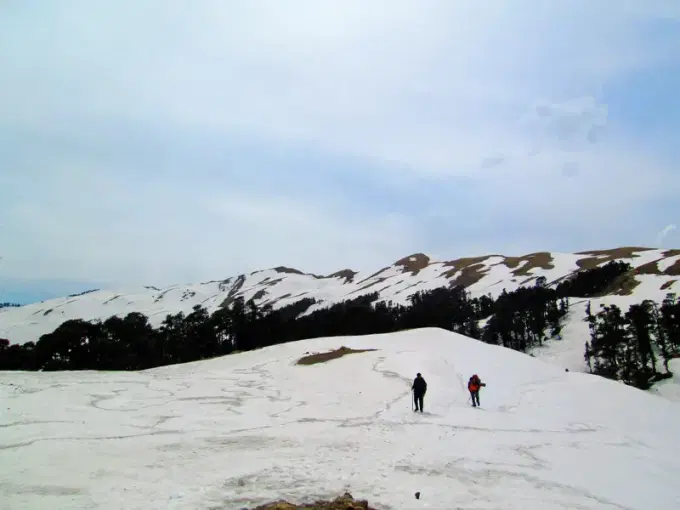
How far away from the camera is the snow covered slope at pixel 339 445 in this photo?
11.2m

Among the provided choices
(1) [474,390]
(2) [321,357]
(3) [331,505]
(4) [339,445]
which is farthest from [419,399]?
(2) [321,357]

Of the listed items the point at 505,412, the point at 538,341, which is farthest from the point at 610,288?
the point at 505,412

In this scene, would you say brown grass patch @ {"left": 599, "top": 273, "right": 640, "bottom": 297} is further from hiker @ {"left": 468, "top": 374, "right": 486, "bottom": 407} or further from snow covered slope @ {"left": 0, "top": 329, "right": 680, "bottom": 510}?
hiker @ {"left": 468, "top": 374, "right": 486, "bottom": 407}

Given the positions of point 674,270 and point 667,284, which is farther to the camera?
point 674,270

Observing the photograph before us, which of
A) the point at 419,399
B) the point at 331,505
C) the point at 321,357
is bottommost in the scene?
the point at 419,399

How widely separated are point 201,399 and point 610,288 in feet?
463

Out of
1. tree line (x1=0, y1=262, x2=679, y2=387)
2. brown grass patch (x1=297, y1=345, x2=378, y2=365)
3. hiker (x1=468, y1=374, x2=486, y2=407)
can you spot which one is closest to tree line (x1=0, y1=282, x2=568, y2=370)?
tree line (x1=0, y1=262, x2=679, y2=387)

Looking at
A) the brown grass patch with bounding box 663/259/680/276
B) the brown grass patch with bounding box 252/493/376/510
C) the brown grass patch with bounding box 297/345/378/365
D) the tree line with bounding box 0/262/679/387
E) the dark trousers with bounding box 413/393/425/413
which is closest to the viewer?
the brown grass patch with bounding box 252/493/376/510

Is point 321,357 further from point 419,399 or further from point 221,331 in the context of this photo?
point 221,331

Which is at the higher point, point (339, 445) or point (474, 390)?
point (339, 445)

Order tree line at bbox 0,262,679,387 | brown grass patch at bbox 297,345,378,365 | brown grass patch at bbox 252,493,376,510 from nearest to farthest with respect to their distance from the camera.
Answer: brown grass patch at bbox 252,493,376,510 < brown grass patch at bbox 297,345,378,365 < tree line at bbox 0,262,679,387

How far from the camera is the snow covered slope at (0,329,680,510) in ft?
36.7

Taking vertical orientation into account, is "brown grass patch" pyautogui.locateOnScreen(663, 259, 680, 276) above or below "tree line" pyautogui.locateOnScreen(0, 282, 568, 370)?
above

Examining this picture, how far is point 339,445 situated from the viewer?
1589cm
